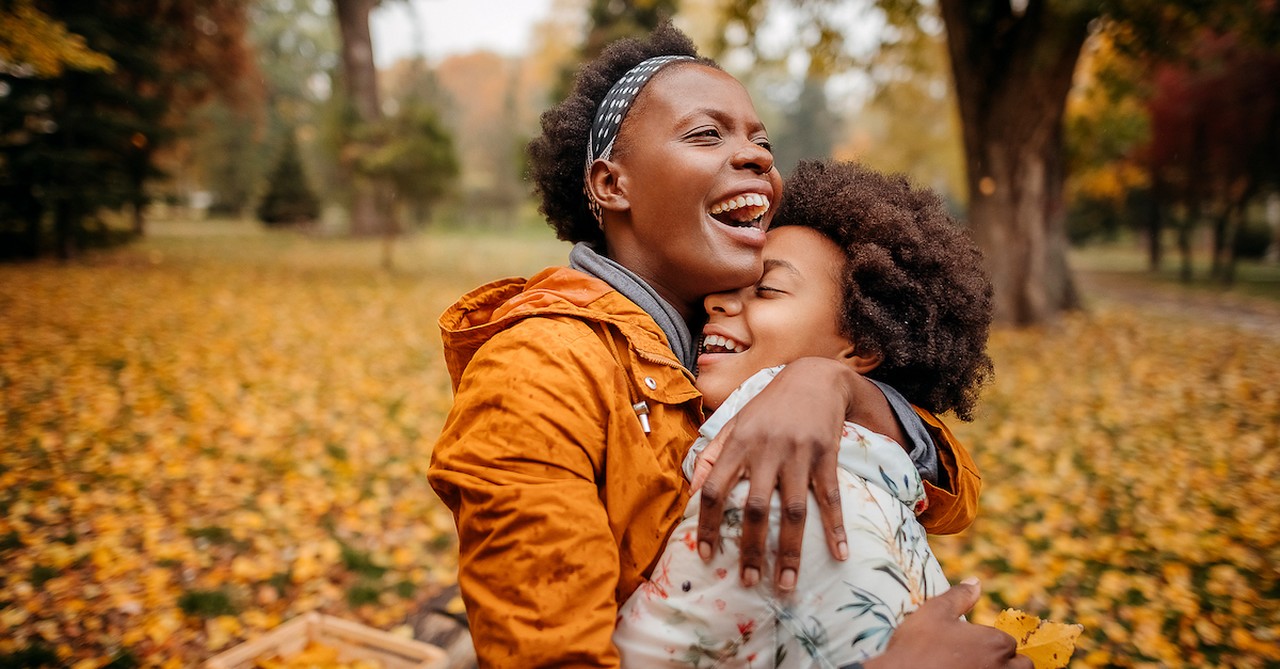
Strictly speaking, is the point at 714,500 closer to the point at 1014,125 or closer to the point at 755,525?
the point at 755,525

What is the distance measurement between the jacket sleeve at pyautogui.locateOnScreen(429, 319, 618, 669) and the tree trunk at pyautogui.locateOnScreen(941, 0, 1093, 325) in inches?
389

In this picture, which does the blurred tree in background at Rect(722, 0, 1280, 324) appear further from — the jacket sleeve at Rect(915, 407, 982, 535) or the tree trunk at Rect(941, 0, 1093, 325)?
the jacket sleeve at Rect(915, 407, 982, 535)

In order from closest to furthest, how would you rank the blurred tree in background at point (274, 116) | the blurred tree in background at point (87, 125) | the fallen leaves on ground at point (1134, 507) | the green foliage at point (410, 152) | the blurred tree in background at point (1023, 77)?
the fallen leaves on ground at point (1134, 507)
the blurred tree in background at point (1023, 77)
the blurred tree in background at point (87, 125)
the green foliage at point (410, 152)
the blurred tree in background at point (274, 116)

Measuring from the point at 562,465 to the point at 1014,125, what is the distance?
33.9 feet

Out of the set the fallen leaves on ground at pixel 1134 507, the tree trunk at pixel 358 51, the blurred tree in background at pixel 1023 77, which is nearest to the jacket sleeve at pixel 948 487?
the fallen leaves on ground at pixel 1134 507

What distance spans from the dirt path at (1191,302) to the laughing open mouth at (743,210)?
1285cm

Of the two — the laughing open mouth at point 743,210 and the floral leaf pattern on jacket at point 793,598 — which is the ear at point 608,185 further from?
the floral leaf pattern on jacket at point 793,598

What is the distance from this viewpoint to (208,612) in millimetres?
3662

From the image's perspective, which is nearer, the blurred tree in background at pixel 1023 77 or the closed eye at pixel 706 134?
the closed eye at pixel 706 134

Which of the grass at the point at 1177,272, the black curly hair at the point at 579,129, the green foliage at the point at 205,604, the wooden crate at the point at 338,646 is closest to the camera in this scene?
the black curly hair at the point at 579,129

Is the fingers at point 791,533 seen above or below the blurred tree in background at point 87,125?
below

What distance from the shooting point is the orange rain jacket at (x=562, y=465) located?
4.42 ft

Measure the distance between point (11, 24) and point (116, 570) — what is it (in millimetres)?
5218

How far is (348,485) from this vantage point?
208 inches
